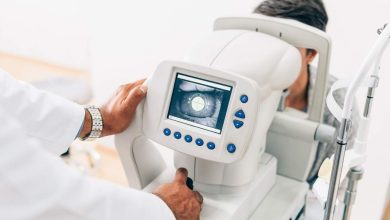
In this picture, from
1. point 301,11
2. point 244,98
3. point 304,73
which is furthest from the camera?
point 304,73

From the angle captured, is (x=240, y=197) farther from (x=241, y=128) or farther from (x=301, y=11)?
(x=301, y=11)

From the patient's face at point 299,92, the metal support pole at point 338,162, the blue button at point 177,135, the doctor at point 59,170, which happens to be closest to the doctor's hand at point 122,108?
the doctor at point 59,170

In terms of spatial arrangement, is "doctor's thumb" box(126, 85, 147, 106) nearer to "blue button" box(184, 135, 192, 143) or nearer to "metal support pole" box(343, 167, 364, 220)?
"blue button" box(184, 135, 192, 143)

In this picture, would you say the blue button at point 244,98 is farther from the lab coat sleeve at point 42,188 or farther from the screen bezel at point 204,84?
the lab coat sleeve at point 42,188

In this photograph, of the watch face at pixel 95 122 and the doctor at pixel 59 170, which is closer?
the doctor at pixel 59 170

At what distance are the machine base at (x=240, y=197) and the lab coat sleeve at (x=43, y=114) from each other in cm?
23

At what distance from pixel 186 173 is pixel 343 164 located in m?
0.33

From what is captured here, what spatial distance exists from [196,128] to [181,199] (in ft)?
0.49

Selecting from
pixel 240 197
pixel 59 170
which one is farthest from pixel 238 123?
pixel 59 170

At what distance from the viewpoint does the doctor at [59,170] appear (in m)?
0.77

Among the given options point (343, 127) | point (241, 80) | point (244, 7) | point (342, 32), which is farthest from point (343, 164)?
point (244, 7)

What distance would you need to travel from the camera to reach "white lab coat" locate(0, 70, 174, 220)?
77 centimetres

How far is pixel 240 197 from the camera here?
Result: 1025 mm

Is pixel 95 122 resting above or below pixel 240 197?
above
